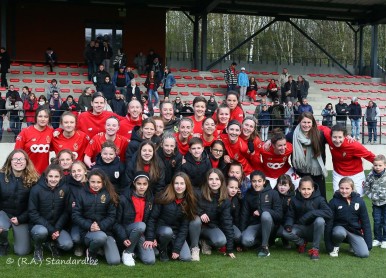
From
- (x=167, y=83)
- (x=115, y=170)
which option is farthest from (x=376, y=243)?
(x=167, y=83)

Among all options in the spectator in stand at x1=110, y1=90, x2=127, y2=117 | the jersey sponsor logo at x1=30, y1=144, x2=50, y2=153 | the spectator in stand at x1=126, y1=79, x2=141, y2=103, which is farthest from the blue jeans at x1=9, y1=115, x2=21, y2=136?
the jersey sponsor logo at x1=30, y1=144, x2=50, y2=153

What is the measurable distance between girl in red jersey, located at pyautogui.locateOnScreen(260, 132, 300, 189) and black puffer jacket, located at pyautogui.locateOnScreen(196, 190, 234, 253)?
967 mm

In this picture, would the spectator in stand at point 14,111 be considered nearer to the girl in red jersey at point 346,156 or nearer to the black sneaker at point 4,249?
the black sneaker at point 4,249

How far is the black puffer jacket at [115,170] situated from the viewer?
6.88 m

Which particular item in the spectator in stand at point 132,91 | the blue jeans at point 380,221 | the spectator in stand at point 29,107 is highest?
the spectator in stand at point 132,91

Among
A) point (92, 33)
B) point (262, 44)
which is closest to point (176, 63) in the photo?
point (92, 33)

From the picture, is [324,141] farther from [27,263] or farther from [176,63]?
[176,63]

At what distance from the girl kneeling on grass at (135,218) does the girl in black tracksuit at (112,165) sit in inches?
11.1

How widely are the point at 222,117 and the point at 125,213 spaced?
6.31ft

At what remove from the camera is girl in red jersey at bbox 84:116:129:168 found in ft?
23.2

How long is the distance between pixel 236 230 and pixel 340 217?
125 centimetres

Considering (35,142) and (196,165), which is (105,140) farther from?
(196,165)

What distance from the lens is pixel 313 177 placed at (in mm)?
7621

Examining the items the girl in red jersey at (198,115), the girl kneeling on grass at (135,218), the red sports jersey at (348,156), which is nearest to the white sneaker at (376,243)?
the red sports jersey at (348,156)
